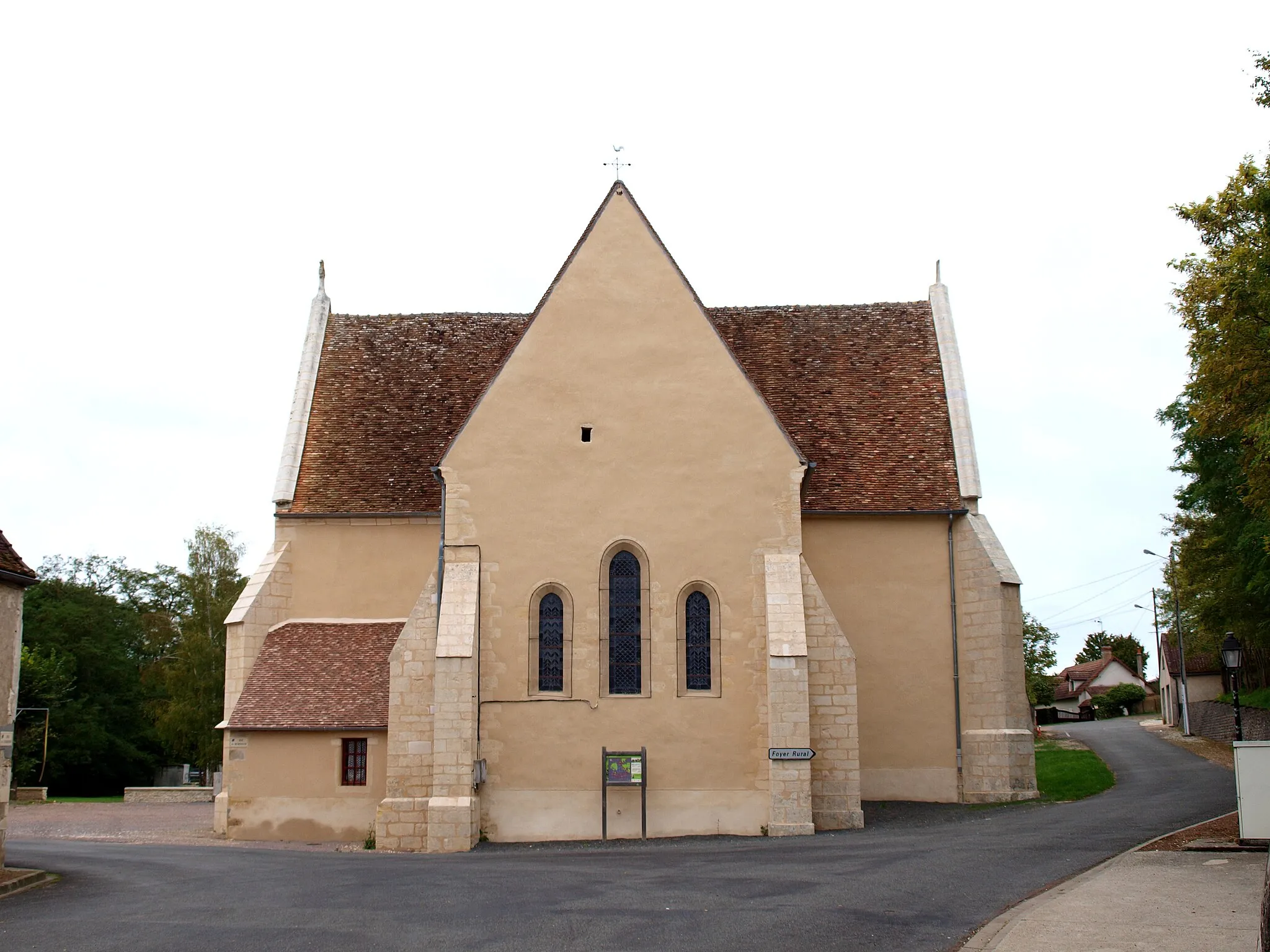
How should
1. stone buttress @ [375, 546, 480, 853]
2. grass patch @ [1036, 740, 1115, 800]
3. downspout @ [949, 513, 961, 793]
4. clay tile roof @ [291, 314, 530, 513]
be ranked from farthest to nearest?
clay tile roof @ [291, 314, 530, 513], grass patch @ [1036, 740, 1115, 800], downspout @ [949, 513, 961, 793], stone buttress @ [375, 546, 480, 853]

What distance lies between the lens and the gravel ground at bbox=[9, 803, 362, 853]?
2466 centimetres

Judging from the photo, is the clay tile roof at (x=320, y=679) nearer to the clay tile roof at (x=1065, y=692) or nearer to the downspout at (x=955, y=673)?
the downspout at (x=955, y=673)

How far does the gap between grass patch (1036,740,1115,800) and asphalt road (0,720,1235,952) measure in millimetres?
3247

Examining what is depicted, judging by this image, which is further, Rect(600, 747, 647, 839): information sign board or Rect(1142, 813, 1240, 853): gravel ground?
Rect(600, 747, 647, 839): information sign board

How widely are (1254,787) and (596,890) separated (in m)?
9.19

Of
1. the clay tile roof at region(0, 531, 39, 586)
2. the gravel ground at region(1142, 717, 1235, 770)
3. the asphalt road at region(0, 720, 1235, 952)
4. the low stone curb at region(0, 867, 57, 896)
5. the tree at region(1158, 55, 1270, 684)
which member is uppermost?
the tree at region(1158, 55, 1270, 684)

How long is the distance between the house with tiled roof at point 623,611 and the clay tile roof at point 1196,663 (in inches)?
1442

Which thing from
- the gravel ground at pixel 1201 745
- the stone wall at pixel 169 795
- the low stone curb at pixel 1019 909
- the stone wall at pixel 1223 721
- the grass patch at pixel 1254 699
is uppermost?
the grass patch at pixel 1254 699

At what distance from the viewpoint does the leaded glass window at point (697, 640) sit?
24.4 m

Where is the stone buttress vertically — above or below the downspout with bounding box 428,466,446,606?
below

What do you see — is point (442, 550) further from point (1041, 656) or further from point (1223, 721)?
point (1041, 656)

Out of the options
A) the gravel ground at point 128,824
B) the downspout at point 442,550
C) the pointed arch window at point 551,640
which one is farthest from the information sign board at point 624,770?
the gravel ground at point 128,824

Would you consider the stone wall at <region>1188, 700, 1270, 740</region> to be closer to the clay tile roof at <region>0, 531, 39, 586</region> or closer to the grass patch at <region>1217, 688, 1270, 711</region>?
the grass patch at <region>1217, 688, 1270, 711</region>

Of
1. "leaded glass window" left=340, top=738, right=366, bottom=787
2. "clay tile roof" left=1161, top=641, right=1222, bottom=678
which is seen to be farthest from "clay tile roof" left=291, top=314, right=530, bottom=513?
"clay tile roof" left=1161, top=641, right=1222, bottom=678
